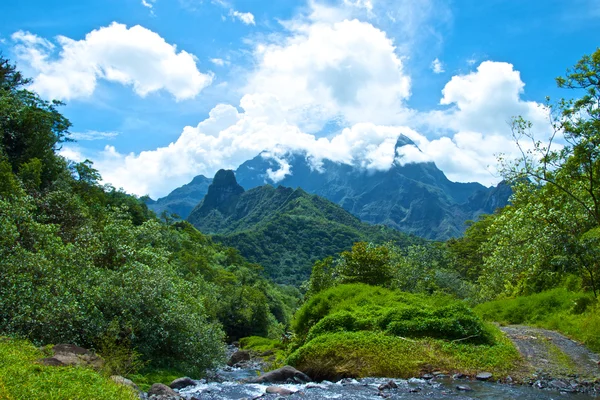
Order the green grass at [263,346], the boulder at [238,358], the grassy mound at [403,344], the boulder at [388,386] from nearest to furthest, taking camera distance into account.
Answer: the boulder at [388,386] → the grassy mound at [403,344] → the boulder at [238,358] → the green grass at [263,346]

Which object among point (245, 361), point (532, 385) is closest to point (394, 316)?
point (532, 385)

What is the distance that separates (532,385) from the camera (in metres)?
11.6

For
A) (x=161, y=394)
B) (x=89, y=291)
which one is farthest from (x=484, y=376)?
(x=89, y=291)

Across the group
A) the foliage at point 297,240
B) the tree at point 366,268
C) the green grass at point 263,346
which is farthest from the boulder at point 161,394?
the foliage at point 297,240

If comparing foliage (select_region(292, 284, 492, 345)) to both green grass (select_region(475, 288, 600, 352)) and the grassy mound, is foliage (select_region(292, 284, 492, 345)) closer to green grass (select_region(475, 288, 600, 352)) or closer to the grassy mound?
the grassy mound

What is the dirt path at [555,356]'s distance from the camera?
12.2 m

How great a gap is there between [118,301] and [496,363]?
14834 mm

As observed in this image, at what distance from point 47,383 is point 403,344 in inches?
424

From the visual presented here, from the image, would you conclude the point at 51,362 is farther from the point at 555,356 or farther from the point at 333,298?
the point at 555,356

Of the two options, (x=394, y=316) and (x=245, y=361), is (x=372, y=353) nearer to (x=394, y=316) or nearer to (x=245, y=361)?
(x=394, y=316)

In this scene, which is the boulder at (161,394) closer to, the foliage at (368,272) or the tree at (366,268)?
the foliage at (368,272)

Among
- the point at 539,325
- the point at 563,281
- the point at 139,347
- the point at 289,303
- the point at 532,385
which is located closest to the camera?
the point at 532,385

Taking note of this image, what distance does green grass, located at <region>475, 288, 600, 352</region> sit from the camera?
649 inches

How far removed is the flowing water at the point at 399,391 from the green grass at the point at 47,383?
3889mm
